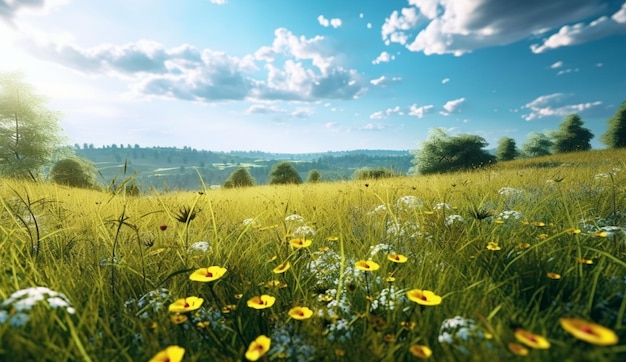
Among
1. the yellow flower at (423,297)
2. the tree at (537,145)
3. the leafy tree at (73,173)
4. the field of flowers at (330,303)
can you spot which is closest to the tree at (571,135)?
the tree at (537,145)

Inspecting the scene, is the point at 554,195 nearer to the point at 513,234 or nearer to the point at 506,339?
the point at 513,234

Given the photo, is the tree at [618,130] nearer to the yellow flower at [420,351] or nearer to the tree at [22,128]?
the yellow flower at [420,351]

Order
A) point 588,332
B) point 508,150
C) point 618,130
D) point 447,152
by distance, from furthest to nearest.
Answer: point 508,150 → point 447,152 → point 618,130 → point 588,332

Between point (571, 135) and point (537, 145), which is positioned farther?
point (537, 145)

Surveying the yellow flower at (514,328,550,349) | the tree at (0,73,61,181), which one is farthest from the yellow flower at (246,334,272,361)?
the tree at (0,73,61,181)

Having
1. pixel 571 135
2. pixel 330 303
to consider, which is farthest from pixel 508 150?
pixel 330 303

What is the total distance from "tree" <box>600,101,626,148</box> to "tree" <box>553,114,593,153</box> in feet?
27.1

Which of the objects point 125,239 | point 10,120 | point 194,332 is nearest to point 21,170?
point 10,120

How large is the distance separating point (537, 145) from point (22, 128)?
4054 inches

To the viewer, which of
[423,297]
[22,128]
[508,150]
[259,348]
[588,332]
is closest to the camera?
[588,332]

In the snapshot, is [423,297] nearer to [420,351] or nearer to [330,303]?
[420,351]

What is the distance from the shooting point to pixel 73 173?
30.1 meters

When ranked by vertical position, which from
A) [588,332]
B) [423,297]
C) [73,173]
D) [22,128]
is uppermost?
[22,128]

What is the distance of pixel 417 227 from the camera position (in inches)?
137
